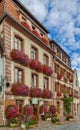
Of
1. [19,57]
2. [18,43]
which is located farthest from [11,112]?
[18,43]

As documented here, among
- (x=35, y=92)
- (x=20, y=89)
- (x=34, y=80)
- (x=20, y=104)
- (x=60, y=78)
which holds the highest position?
(x=60, y=78)

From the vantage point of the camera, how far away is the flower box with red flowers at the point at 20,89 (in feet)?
79.9

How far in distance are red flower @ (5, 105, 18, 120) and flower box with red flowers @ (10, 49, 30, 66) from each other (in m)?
4.46

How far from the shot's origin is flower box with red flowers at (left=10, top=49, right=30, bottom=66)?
24550 mm

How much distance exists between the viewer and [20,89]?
2512 centimetres

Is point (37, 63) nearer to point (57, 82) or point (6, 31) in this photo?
point (6, 31)

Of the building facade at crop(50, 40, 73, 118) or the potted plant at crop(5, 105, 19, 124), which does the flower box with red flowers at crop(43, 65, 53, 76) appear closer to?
the building facade at crop(50, 40, 73, 118)

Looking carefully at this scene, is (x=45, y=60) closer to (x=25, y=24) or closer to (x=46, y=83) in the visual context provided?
(x=46, y=83)

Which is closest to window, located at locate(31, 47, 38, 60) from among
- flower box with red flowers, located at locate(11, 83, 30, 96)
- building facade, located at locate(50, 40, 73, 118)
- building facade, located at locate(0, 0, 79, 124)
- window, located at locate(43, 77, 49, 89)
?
building facade, located at locate(0, 0, 79, 124)

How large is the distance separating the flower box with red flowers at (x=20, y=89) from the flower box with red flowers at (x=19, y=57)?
2222 millimetres

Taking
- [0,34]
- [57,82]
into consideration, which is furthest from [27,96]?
[57,82]

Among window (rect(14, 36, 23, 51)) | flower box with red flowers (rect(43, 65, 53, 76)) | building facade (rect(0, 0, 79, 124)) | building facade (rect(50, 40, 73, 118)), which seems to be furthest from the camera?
building facade (rect(50, 40, 73, 118))

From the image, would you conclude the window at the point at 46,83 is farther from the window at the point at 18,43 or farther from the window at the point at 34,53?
the window at the point at 18,43

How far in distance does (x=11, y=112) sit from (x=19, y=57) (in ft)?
17.5
